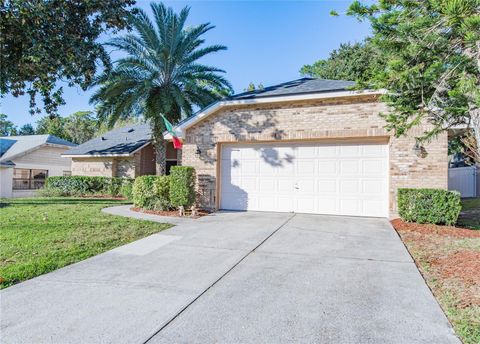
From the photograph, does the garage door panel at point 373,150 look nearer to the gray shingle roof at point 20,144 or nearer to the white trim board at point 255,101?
the white trim board at point 255,101

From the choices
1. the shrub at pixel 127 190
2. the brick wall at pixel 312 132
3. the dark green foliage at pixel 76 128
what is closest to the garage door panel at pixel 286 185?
the brick wall at pixel 312 132

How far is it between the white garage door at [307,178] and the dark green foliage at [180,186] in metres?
1.53

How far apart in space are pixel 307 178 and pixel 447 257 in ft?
17.3

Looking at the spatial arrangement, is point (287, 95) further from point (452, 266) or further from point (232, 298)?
point (232, 298)

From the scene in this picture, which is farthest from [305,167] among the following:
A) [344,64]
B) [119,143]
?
[344,64]

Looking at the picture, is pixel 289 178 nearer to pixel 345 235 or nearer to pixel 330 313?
pixel 345 235

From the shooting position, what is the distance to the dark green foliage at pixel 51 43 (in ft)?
35.0

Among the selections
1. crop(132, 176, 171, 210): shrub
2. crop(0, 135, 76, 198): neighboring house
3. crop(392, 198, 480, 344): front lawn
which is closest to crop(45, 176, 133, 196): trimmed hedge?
crop(0, 135, 76, 198): neighboring house

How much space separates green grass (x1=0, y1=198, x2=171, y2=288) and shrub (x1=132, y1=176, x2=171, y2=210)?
1.60m

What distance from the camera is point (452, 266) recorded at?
4711 millimetres

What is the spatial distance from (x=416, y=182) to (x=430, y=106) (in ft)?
14.7

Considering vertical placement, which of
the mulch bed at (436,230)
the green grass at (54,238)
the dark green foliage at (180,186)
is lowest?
the green grass at (54,238)

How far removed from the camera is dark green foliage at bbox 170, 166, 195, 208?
9992mm

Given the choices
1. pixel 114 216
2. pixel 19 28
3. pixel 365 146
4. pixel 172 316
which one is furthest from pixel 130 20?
pixel 172 316
